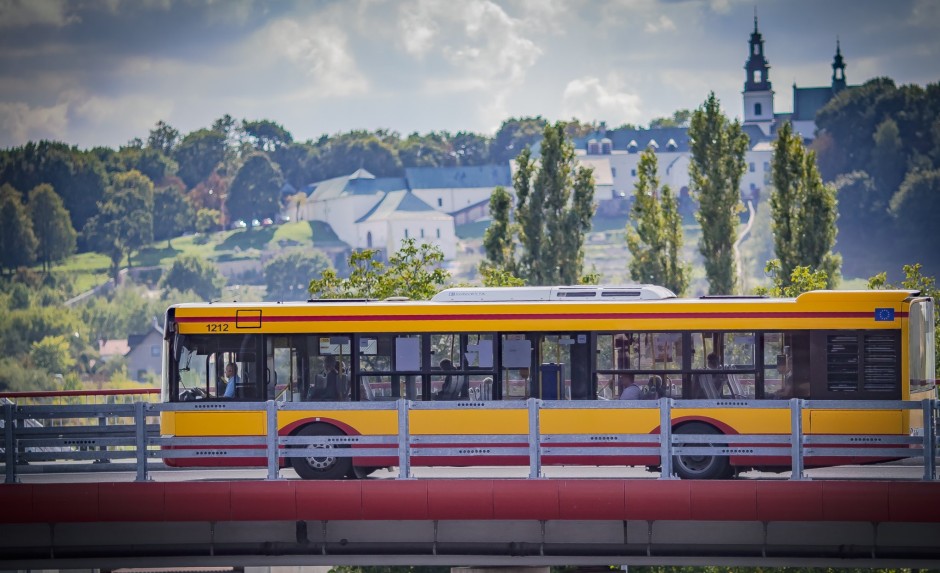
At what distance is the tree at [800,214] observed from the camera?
272 feet

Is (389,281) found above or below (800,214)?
below

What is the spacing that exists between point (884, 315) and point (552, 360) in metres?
5.44

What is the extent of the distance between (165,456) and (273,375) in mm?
3484

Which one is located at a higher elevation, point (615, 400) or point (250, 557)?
point (615, 400)

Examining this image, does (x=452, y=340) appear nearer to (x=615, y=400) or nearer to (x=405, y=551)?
A: (x=615, y=400)

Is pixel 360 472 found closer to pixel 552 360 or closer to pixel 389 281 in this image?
pixel 552 360

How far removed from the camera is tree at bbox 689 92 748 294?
8669 cm

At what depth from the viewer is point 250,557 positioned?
21438 mm

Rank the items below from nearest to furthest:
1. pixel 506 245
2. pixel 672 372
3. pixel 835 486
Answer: pixel 835 486, pixel 672 372, pixel 506 245

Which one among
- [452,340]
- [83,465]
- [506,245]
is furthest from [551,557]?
[506,245]

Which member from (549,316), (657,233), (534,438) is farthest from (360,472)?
(657,233)

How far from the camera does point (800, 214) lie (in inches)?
3280

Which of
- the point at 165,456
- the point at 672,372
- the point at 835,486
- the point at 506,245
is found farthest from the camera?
the point at 506,245

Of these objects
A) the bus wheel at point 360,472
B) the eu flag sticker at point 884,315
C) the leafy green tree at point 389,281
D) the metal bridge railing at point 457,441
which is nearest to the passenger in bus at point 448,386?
the metal bridge railing at point 457,441
